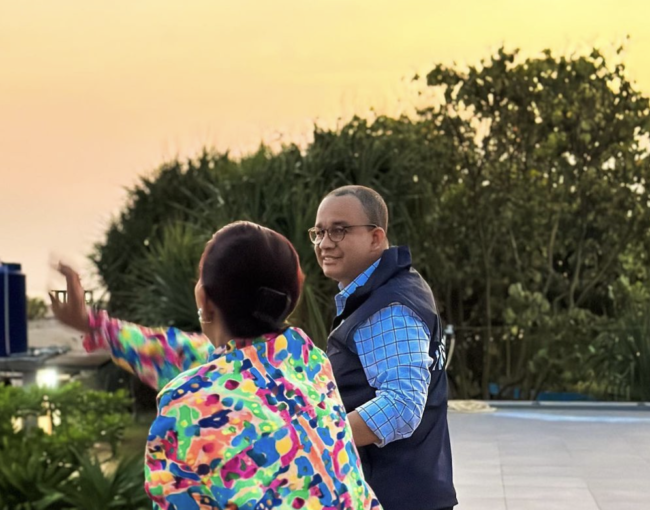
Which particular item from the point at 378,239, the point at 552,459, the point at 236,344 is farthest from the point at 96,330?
the point at 552,459

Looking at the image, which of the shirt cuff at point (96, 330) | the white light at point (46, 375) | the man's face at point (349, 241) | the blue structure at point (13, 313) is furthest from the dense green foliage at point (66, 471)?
the blue structure at point (13, 313)

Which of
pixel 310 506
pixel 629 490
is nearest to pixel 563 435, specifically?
pixel 629 490

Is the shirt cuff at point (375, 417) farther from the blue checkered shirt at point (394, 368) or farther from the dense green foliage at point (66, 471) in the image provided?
the dense green foliage at point (66, 471)

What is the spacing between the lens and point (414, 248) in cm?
1330

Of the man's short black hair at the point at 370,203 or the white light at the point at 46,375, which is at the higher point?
Answer: the man's short black hair at the point at 370,203

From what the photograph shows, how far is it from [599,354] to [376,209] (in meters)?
10.8

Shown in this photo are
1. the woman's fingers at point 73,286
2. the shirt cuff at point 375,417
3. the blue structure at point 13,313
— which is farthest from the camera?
the blue structure at point 13,313

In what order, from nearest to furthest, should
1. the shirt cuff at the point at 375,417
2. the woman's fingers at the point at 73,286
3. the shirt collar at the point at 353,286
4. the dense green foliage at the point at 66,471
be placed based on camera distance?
the woman's fingers at the point at 73,286
the shirt cuff at the point at 375,417
the shirt collar at the point at 353,286
the dense green foliage at the point at 66,471

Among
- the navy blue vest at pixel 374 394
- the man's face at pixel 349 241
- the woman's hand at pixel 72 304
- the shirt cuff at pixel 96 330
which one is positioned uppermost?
the man's face at pixel 349 241

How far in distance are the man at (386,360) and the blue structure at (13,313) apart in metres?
8.10

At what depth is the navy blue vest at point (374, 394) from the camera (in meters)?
3.07

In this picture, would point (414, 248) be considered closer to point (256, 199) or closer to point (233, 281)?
point (256, 199)

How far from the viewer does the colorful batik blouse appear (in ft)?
6.70

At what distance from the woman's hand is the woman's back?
1.44 feet
